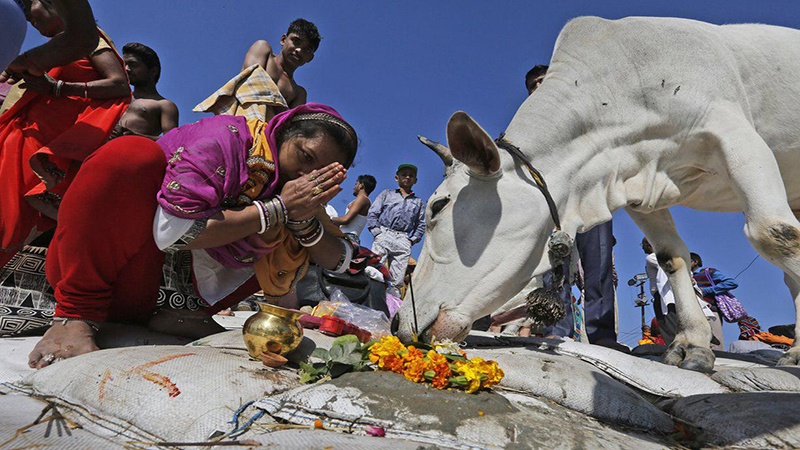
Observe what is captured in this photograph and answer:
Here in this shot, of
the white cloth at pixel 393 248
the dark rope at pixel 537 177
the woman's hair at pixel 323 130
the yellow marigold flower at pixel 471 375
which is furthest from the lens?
the white cloth at pixel 393 248

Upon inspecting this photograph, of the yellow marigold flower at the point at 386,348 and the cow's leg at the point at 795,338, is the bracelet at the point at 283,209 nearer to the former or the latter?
the yellow marigold flower at the point at 386,348

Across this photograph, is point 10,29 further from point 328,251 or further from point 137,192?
point 328,251

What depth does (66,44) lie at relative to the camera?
2289 millimetres

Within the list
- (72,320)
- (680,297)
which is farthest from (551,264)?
(72,320)

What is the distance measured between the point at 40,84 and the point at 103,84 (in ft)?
0.83

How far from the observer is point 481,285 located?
2.58 m

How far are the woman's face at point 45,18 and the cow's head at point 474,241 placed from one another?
179cm

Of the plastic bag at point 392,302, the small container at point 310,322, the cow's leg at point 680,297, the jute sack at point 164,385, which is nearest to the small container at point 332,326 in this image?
the small container at point 310,322

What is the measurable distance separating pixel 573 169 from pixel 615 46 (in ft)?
2.48

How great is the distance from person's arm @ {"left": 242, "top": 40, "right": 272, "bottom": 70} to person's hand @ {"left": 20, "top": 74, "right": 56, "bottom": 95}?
1.73 meters

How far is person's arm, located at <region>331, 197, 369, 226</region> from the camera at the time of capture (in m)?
6.36

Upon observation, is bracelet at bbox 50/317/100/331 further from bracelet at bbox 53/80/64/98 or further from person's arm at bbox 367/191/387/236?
person's arm at bbox 367/191/387/236

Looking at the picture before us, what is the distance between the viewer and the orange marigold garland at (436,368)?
60.4 inches

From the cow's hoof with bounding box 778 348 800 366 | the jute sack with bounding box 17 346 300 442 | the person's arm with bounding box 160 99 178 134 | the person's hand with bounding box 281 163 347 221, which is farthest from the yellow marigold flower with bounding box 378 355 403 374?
the person's arm with bounding box 160 99 178 134
